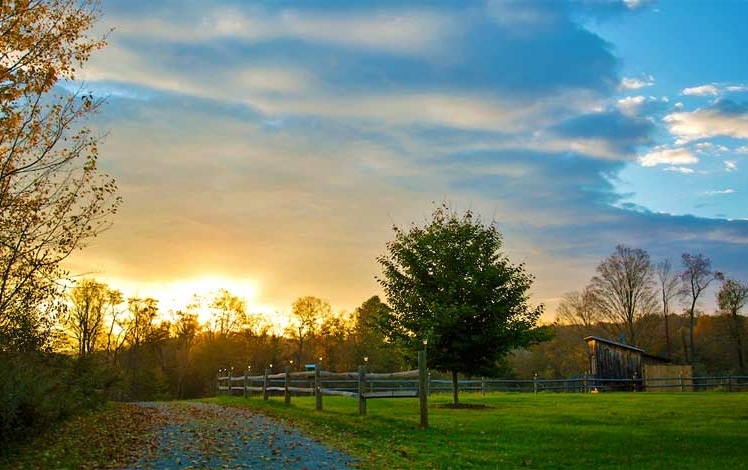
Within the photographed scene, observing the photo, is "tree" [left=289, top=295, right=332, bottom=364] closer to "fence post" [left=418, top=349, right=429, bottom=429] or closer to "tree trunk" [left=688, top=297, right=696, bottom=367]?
"tree trunk" [left=688, top=297, right=696, bottom=367]

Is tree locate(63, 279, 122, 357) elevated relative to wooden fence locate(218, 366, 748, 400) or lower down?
elevated

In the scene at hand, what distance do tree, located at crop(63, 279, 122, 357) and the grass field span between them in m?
30.3

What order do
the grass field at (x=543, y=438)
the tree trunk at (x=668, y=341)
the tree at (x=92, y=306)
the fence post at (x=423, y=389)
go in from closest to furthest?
1. the grass field at (x=543, y=438)
2. the fence post at (x=423, y=389)
3. the tree at (x=92, y=306)
4. the tree trunk at (x=668, y=341)

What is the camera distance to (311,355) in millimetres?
60344

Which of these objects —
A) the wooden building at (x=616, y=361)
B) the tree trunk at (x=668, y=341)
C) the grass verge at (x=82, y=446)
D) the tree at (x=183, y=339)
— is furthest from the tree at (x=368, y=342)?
the grass verge at (x=82, y=446)

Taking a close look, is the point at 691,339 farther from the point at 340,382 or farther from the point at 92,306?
the point at 92,306

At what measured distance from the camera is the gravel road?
379 inches

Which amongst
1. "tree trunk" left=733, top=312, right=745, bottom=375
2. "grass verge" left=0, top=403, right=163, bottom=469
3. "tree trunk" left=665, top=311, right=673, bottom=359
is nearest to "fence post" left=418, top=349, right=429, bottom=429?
"grass verge" left=0, top=403, right=163, bottom=469

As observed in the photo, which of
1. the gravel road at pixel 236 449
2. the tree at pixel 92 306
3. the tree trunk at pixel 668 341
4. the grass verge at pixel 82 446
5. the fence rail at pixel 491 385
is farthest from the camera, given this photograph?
the tree trunk at pixel 668 341

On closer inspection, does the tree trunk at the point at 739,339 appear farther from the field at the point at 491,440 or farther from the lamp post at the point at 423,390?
the lamp post at the point at 423,390

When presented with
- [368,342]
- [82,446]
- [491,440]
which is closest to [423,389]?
[491,440]

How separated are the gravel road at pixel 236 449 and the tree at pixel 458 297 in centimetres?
886

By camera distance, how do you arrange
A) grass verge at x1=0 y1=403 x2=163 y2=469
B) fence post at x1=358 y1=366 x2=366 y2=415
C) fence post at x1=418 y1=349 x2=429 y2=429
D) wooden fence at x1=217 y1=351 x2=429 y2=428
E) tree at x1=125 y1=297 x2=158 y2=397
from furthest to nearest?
tree at x1=125 y1=297 x2=158 y2=397 < fence post at x1=358 y1=366 x2=366 y2=415 < wooden fence at x1=217 y1=351 x2=429 y2=428 < fence post at x1=418 y1=349 x2=429 y2=429 < grass verge at x1=0 y1=403 x2=163 y2=469

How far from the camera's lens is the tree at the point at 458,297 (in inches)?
921
